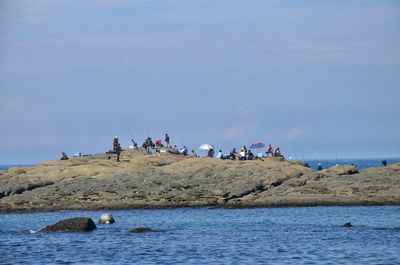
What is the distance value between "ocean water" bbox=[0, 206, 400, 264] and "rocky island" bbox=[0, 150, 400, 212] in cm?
271

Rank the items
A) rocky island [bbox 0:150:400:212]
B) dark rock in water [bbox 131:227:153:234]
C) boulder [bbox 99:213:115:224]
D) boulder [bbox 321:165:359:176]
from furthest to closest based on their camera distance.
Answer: boulder [bbox 321:165:359:176], rocky island [bbox 0:150:400:212], boulder [bbox 99:213:115:224], dark rock in water [bbox 131:227:153:234]

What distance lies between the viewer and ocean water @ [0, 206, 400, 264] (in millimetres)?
40750

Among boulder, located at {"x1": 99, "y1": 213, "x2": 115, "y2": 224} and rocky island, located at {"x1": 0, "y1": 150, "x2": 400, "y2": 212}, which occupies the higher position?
rocky island, located at {"x1": 0, "y1": 150, "x2": 400, "y2": 212}

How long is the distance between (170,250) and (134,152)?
154ft

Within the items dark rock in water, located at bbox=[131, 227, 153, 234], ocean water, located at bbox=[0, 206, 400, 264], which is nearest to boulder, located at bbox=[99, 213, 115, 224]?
ocean water, located at bbox=[0, 206, 400, 264]

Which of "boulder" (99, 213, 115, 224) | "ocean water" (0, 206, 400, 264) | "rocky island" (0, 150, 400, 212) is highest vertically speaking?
"rocky island" (0, 150, 400, 212)

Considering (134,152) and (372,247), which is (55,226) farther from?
(134,152)

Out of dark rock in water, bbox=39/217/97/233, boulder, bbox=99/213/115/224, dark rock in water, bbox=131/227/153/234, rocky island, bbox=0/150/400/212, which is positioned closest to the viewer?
dark rock in water, bbox=131/227/153/234

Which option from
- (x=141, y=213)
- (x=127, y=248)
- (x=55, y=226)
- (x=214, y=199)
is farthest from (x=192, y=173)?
(x=127, y=248)

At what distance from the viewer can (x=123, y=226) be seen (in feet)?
190

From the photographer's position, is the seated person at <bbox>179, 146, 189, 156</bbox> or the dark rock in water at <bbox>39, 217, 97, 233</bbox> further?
the seated person at <bbox>179, 146, 189, 156</bbox>

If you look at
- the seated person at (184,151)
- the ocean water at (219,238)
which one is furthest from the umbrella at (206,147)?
the ocean water at (219,238)

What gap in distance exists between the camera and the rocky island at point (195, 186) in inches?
2778

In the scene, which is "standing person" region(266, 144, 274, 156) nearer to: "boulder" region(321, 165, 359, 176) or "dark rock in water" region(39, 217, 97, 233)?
"boulder" region(321, 165, 359, 176)
